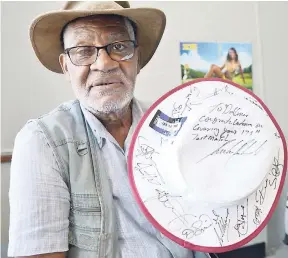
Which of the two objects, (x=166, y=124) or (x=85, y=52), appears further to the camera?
(x=85, y=52)

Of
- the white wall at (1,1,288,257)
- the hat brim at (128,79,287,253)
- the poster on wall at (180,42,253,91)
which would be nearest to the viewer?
the hat brim at (128,79,287,253)

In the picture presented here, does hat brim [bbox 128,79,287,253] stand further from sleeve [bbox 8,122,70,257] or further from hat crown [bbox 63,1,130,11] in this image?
hat crown [bbox 63,1,130,11]

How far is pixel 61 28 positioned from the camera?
1.97 ft

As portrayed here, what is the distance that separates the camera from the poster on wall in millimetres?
1254

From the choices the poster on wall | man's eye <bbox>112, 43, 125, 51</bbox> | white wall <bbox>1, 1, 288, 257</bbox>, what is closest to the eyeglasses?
man's eye <bbox>112, 43, 125, 51</bbox>

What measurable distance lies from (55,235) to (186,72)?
988 millimetres

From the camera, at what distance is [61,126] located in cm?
52
